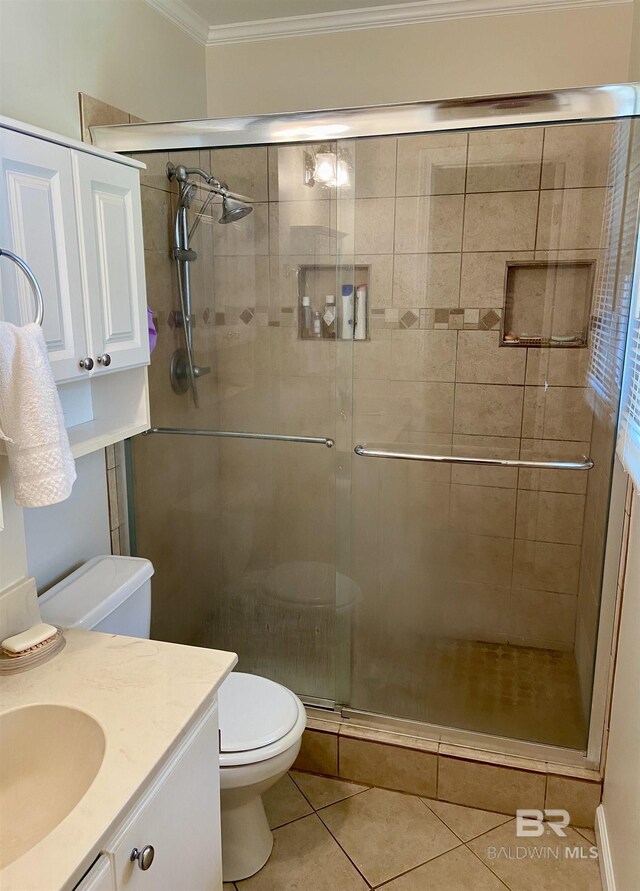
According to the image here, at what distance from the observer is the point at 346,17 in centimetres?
249

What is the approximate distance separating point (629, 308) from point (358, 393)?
89 centimetres

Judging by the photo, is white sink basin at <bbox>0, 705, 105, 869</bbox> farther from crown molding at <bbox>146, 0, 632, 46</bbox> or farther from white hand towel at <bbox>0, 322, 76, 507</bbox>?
crown molding at <bbox>146, 0, 632, 46</bbox>

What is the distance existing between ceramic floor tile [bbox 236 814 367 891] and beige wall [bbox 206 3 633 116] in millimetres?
2614

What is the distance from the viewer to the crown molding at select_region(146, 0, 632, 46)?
233 cm

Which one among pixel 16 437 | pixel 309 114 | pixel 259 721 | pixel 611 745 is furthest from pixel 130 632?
pixel 309 114

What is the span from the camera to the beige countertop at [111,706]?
899mm

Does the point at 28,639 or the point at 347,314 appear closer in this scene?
the point at 28,639

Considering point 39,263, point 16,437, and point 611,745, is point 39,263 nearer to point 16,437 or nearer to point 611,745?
point 16,437

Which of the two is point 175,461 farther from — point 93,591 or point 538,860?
point 538,860

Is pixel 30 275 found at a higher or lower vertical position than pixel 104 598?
higher

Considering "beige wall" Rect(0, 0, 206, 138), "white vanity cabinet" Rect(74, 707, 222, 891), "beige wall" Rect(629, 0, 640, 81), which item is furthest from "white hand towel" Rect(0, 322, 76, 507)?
"beige wall" Rect(629, 0, 640, 81)

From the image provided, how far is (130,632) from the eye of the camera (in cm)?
194

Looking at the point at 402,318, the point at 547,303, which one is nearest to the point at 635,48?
the point at 547,303

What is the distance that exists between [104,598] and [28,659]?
0.47 meters
